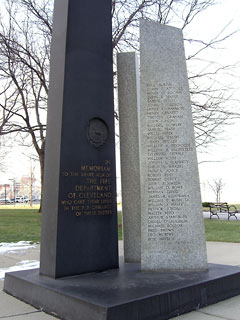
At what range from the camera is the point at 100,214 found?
17.0ft

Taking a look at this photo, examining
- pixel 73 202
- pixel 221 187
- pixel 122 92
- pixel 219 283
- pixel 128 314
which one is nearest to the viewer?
pixel 128 314

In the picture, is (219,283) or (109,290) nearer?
(109,290)

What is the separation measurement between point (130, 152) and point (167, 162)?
3.43 ft

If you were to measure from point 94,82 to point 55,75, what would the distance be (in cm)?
59

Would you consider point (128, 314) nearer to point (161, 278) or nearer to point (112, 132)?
point (161, 278)

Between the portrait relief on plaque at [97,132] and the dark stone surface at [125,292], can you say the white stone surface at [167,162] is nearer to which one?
the dark stone surface at [125,292]

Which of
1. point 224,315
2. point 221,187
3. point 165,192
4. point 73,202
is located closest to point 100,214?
point 73,202

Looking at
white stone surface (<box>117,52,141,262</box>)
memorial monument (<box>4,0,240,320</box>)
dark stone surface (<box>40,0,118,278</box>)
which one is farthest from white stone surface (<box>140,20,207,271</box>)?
white stone surface (<box>117,52,141,262</box>)

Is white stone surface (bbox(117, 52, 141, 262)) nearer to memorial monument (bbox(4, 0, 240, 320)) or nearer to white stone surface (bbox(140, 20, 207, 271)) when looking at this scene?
memorial monument (bbox(4, 0, 240, 320))

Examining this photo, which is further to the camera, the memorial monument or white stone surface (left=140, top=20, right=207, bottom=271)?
white stone surface (left=140, top=20, right=207, bottom=271)

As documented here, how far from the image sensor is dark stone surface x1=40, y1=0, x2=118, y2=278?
4.81 m

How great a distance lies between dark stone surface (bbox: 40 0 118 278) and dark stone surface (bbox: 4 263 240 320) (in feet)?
1.08

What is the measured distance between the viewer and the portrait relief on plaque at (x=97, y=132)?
5.28m

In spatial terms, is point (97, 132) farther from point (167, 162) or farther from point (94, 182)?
point (167, 162)
